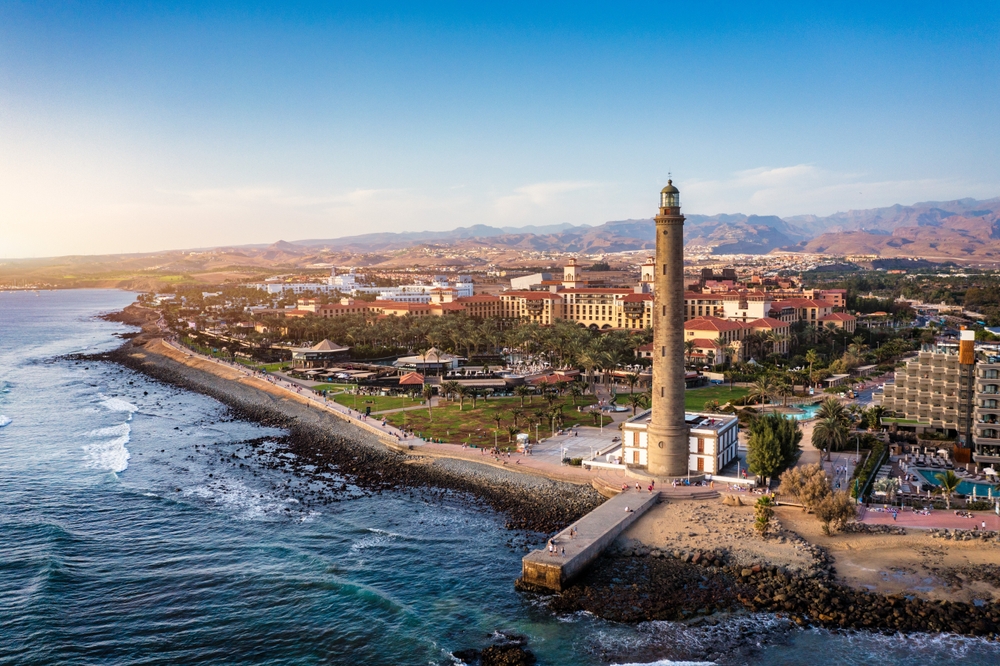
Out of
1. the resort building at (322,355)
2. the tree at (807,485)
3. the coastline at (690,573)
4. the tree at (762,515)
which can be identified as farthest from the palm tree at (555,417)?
the resort building at (322,355)

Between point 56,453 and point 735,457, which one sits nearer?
point 735,457

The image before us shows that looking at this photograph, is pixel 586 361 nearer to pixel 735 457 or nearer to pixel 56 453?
pixel 735 457

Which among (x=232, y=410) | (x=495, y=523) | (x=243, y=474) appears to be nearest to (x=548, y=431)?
(x=495, y=523)

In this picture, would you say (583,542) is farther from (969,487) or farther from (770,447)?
(969,487)

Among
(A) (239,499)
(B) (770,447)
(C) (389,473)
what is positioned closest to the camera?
(B) (770,447)

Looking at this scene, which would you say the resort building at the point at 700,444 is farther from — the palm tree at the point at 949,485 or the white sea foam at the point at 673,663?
the white sea foam at the point at 673,663

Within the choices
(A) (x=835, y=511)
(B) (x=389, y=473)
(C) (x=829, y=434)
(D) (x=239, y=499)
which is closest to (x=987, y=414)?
(C) (x=829, y=434)

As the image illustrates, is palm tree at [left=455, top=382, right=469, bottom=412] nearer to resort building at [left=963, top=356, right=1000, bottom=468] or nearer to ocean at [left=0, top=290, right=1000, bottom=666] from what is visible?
ocean at [left=0, top=290, right=1000, bottom=666]
